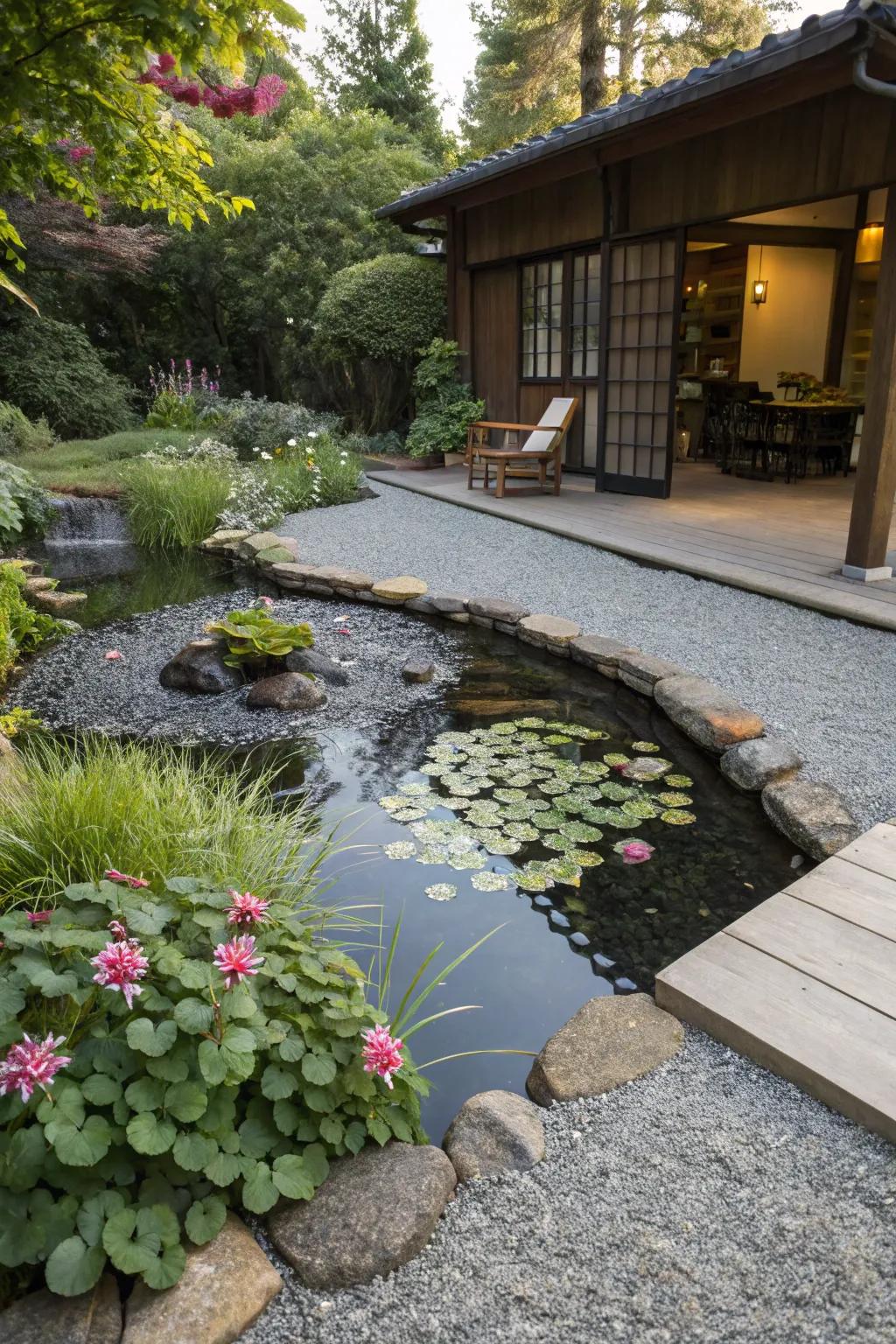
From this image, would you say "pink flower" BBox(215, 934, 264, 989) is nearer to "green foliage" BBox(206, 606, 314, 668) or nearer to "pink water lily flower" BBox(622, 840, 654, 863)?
"pink water lily flower" BBox(622, 840, 654, 863)

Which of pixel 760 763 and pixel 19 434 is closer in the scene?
pixel 760 763

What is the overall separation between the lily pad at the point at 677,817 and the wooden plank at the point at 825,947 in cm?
67

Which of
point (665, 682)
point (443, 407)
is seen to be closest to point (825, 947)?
point (665, 682)

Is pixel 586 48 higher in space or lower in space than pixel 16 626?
higher

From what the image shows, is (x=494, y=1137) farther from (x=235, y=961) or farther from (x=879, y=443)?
(x=879, y=443)

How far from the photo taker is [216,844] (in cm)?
207

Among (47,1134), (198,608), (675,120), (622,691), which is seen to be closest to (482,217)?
(675,120)

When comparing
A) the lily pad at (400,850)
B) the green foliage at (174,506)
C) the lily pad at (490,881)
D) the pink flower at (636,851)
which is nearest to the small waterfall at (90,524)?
the green foliage at (174,506)

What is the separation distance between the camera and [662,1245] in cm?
131

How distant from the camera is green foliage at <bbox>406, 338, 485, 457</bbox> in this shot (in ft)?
30.3

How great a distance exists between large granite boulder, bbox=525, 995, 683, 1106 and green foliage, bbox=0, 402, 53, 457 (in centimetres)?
861

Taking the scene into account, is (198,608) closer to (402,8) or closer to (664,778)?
(664,778)

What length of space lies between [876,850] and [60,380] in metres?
11.2

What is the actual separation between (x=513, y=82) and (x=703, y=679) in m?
13.8
